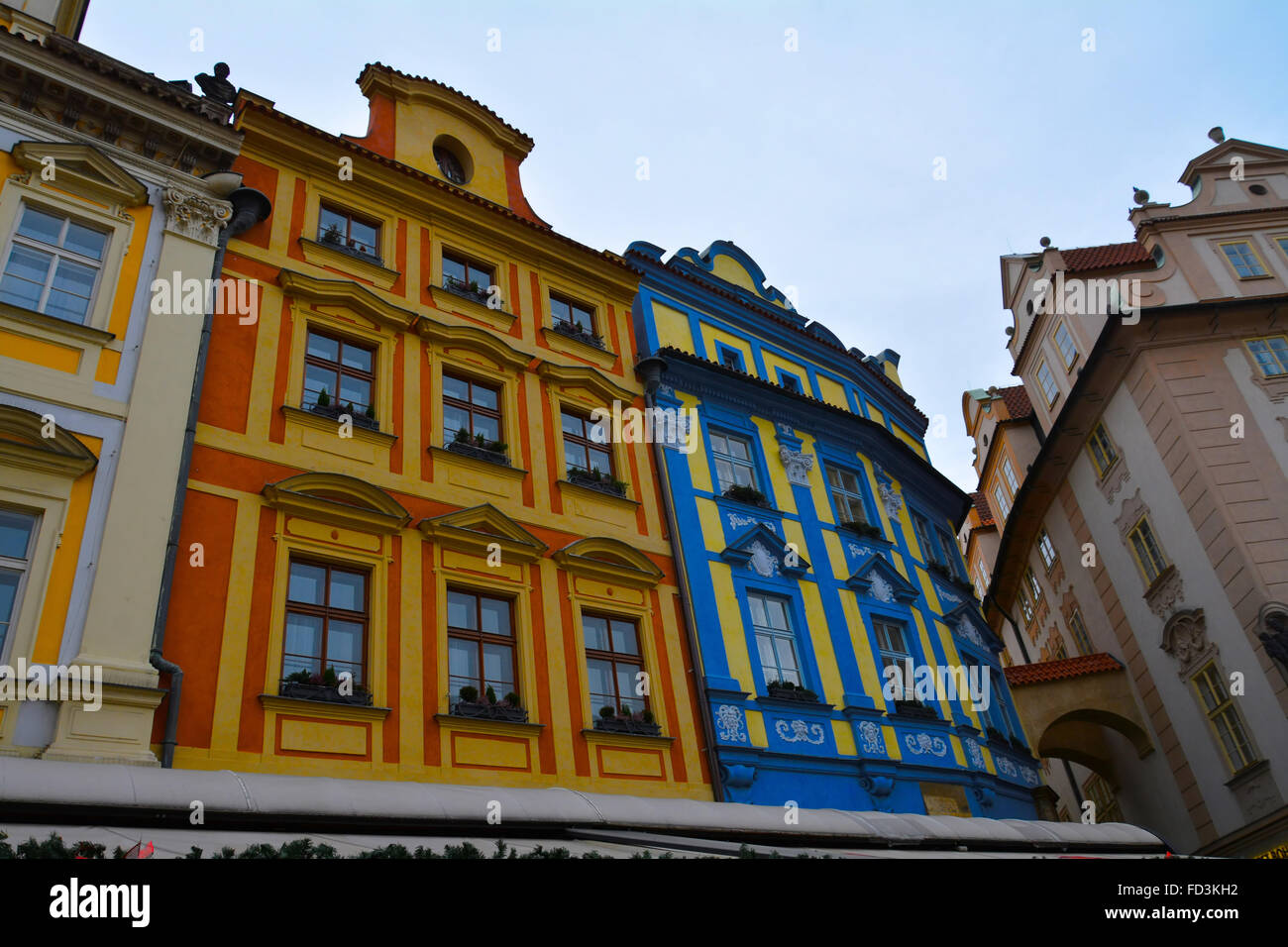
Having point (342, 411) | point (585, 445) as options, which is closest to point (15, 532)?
point (342, 411)

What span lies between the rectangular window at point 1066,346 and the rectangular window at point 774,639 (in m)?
15.7

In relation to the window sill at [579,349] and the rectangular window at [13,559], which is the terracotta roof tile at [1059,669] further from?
the rectangular window at [13,559]

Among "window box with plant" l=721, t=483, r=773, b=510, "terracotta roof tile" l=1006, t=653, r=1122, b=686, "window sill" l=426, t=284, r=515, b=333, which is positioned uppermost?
"window sill" l=426, t=284, r=515, b=333

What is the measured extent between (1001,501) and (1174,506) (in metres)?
15.5

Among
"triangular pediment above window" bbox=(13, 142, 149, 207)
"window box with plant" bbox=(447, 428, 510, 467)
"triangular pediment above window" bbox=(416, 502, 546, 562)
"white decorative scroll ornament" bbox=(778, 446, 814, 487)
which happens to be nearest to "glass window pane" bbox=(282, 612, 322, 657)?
"triangular pediment above window" bbox=(416, 502, 546, 562)

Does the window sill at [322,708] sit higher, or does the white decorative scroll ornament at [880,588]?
the white decorative scroll ornament at [880,588]

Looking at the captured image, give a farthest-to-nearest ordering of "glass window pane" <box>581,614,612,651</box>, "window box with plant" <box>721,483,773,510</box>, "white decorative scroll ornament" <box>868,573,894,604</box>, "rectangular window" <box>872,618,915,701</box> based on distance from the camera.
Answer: "white decorative scroll ornament" <box>868,573,894,604</box>
"rectangular window" <box>872,618,915,701</box>
"window box with plant" <box>721,483,773,510</box>
"glass window pane" <box>581,614,612,651</box>

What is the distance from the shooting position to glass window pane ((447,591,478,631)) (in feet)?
39.1

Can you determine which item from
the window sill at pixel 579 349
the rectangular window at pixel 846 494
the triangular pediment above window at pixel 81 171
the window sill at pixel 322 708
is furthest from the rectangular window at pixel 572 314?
the window sill at pixel 322 708

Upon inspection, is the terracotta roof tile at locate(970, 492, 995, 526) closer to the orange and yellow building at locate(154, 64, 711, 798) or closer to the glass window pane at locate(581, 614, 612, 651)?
the orange and yellow building at locate(154, 64, 711, 798)

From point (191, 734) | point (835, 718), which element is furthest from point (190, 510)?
point (835, 718)

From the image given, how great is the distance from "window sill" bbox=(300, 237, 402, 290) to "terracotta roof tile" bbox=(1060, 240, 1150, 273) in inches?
774

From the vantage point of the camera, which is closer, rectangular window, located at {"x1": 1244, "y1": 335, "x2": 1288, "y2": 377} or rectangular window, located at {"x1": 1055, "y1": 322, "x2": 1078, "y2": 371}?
rectangular window, located at {"x1": 1244, "y1": 335, "x2": 1288, "y2": 377}

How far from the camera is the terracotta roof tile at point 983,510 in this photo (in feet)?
133
